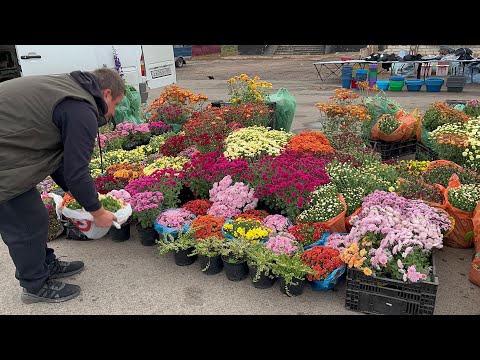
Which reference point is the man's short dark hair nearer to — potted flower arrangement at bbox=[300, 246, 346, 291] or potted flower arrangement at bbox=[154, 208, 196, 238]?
potted flower arrangement at bbox=[154, 208, 196, 238]

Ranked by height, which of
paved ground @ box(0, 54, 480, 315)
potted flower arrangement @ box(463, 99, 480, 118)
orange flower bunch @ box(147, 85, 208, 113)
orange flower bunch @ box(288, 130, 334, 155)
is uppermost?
orange flower bunch @ box(147, 85, 208, 113)

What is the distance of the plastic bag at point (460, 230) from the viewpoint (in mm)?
3918

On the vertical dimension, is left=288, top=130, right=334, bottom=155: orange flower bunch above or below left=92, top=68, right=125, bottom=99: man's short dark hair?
below

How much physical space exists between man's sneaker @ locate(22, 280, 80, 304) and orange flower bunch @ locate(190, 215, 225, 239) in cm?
117

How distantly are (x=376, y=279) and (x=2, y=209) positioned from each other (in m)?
2.79

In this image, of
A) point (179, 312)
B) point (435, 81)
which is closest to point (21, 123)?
point (179, 312)

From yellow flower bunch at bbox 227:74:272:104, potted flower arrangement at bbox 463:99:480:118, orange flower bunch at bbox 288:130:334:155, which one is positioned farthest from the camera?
yellow flower bunch at bbox 227:74:272:104

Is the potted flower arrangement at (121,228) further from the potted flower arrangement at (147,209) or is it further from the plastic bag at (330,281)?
the plastic bag at (330,281)

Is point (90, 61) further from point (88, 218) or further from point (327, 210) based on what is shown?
point (327, 210)

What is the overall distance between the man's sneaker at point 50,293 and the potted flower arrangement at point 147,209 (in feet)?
3.07

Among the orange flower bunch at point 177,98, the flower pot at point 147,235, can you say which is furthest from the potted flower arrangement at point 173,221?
the orange flower bunch at point 177,98

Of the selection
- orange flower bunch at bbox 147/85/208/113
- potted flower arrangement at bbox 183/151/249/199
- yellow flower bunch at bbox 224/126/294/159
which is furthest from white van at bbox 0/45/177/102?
potted flower arrangement at bbox 183/151/249/199

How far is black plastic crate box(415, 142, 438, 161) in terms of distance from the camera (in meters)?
5.89

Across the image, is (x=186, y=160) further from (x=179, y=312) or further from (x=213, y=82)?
(x=213, y=82)
